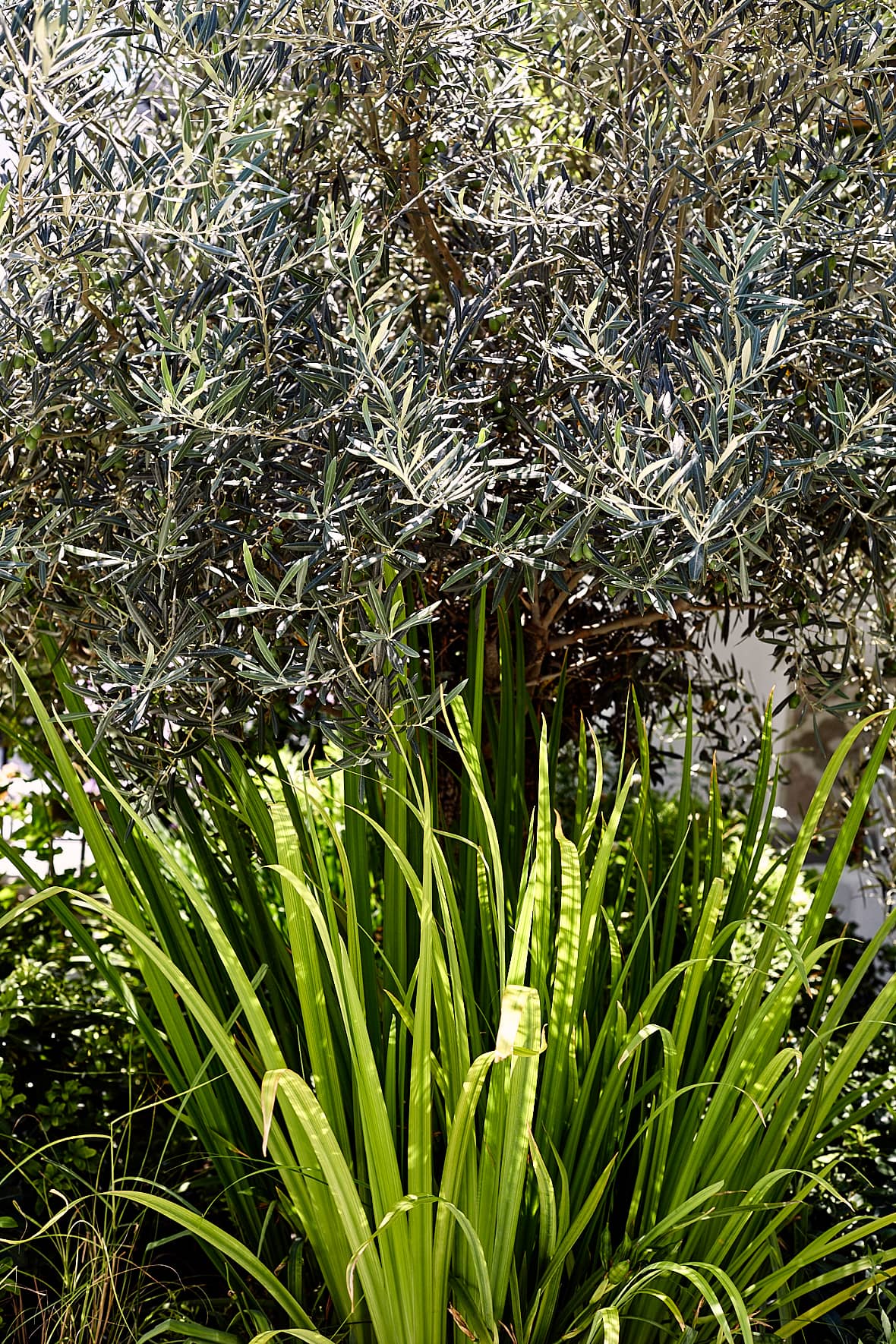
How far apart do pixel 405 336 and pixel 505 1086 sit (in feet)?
3.15

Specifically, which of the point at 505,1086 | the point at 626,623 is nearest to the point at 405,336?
the point at 626,623

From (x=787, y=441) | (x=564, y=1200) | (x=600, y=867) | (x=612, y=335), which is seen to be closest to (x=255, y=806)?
(x=600, y=867)

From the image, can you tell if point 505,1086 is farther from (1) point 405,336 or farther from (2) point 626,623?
(1) point 405,336

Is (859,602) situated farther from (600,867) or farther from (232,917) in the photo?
(232,917)

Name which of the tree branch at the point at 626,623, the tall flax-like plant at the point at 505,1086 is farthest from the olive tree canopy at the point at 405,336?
the tall flax-like plant at the point at 505,1086

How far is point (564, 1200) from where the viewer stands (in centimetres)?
136

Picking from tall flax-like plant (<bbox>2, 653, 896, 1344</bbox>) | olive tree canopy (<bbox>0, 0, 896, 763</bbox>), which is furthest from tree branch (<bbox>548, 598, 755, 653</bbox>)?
tall flax-like plant (<bbox>2, 653, 896, 1344</bbox>)

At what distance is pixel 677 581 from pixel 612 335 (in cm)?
32

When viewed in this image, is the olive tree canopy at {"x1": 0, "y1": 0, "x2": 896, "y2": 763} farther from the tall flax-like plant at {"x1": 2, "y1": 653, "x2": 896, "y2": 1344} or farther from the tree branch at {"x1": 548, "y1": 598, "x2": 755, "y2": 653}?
the tall flax-like plant at {"x1": 2, "y1": 653, "x2": 896, "y2": 1344}

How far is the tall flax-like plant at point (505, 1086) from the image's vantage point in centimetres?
129

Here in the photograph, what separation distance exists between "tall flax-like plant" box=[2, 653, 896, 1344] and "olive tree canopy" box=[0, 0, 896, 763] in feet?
0.87

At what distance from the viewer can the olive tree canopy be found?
1.25 m

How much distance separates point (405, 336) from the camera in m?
1.30

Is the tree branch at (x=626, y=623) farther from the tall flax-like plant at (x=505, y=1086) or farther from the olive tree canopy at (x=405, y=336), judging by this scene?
the tall flax-like plant at (x=505, y=1086)
